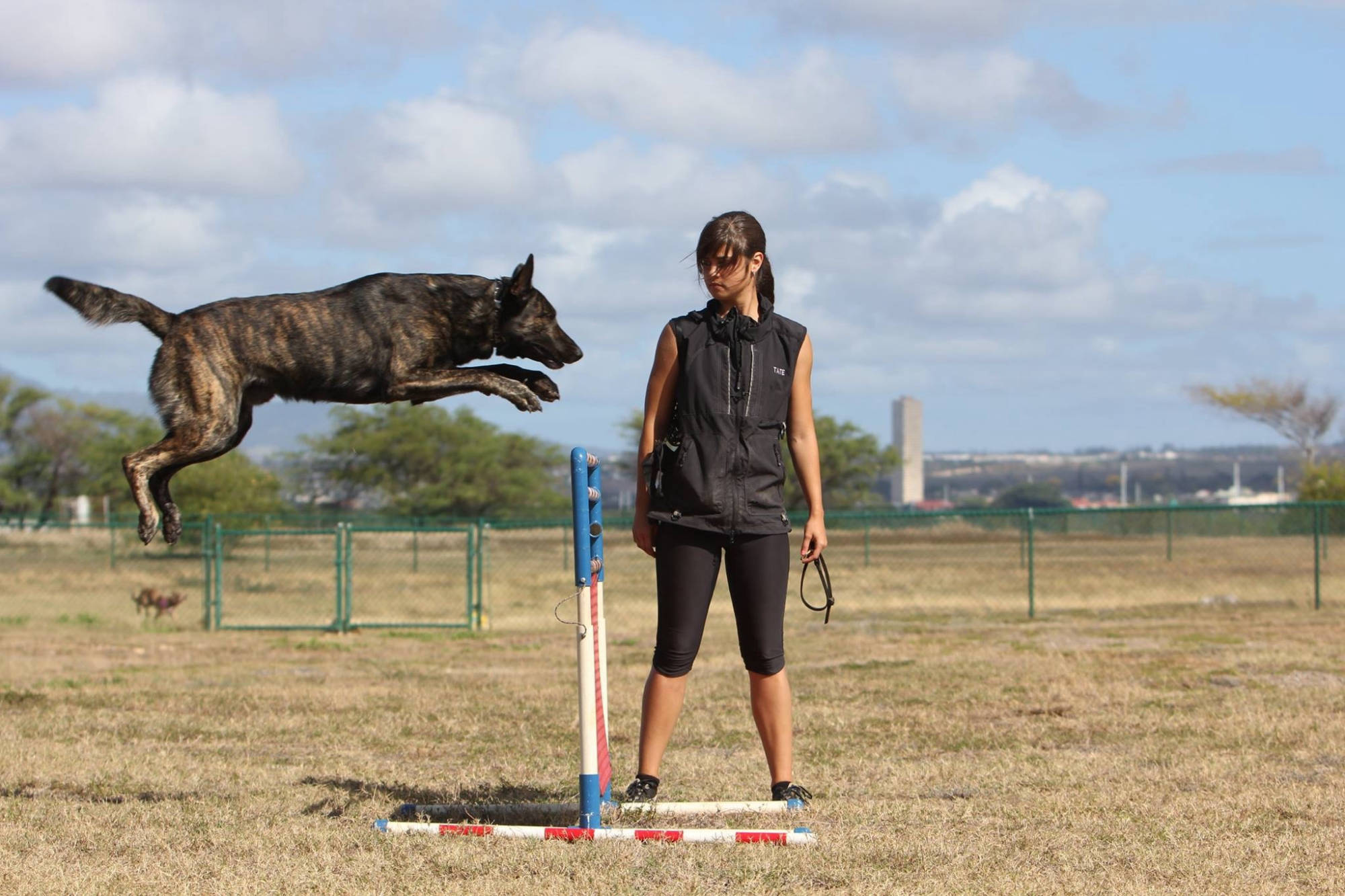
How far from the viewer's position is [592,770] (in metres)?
4.61

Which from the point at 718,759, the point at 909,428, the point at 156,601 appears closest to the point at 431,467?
the point at 156,601

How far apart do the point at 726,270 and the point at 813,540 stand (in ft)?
3.32

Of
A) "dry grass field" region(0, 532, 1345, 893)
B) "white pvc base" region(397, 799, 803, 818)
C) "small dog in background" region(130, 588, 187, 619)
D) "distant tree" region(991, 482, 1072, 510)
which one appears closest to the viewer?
"dry grass field" region(0, 532, 1345, 893)

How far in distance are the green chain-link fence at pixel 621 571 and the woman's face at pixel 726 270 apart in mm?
11488

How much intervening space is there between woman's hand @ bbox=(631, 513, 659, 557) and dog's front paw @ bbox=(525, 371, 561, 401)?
1.71ft

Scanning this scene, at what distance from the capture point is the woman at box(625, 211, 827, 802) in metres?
4.60

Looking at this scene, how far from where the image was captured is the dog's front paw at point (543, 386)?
4.74 m

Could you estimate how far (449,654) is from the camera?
43.0 ft

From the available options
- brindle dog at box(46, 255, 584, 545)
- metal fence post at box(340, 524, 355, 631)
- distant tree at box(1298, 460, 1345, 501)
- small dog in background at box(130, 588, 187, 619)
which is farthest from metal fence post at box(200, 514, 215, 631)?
distant tree at box(1298, 460, 1345, 501)

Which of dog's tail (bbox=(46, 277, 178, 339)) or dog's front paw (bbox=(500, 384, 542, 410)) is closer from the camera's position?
dog's front paw (bbox=(500, 384, 542, 410))

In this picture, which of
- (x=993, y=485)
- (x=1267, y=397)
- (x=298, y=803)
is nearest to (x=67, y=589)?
(x=298, y=803)

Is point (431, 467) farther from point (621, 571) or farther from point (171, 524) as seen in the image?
point (171, 524)

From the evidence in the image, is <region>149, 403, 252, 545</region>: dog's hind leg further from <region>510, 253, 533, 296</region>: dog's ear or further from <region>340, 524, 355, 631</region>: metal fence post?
<region>340, 524, 355, 631</region>: metal fence post

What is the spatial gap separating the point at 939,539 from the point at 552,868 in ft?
80.5
